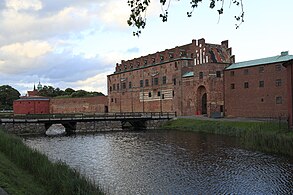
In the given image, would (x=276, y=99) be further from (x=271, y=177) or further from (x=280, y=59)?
(x=271, y=177)

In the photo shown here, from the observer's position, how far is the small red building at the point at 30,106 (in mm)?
65812

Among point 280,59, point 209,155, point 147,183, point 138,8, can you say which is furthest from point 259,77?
point 138,8

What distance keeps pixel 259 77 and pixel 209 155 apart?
17.6 meters

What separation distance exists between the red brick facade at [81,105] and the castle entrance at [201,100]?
2880 cm

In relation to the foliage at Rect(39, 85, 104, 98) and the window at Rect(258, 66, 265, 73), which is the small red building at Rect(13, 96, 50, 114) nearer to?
the foliage at Rect(39, 85, 104, 98)

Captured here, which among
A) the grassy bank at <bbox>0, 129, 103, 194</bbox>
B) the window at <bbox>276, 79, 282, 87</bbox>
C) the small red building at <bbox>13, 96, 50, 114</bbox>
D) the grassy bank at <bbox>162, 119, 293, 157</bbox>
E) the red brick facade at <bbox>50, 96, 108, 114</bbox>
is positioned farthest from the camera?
the red brick facade at <bbox>50, 96, 108, 114</bbox>

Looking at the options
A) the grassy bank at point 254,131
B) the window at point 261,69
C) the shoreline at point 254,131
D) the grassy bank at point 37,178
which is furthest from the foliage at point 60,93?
the grassy bank at point 37,178

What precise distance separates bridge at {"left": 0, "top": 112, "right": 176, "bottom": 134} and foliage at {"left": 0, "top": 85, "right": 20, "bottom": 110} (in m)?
57.4

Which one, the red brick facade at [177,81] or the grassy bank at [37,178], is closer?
the grassy bank at [37,178]

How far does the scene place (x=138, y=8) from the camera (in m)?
5.52

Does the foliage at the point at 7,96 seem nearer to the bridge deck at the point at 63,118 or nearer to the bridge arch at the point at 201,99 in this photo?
the bridge deck at the point at 63,118

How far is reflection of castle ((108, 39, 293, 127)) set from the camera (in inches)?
1284

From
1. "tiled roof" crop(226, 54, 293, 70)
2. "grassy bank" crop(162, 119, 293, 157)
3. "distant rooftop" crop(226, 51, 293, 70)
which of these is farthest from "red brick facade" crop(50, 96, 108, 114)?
"distant rooftop" crop(226, 51, 293, 70)

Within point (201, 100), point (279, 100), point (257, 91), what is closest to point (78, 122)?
point (201, 100)
